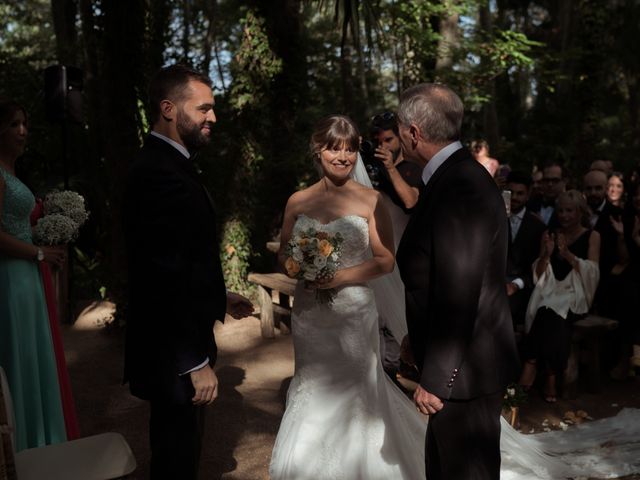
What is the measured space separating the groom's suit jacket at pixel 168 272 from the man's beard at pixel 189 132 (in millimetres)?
91

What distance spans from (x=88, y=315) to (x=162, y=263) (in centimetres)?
767

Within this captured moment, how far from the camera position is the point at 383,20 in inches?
518

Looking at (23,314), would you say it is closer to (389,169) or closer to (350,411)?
(350,411)

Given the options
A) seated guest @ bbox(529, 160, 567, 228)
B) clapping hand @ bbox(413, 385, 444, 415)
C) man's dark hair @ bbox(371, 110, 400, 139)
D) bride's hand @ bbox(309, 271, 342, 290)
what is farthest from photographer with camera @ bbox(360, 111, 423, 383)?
seated guest @ bbox(529, 160, 567, 228)

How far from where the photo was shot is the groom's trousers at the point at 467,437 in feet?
9.43

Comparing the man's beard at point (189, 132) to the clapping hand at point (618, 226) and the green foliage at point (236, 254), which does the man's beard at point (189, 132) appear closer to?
the clapping hand at point (618, 226)

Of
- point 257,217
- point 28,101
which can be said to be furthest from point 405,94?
point 28,101

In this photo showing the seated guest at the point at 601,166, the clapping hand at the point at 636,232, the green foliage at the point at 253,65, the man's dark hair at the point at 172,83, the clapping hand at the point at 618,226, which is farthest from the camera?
the green foliage at the point at 253,65

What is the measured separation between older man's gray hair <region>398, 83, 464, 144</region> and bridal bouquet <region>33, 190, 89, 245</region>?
2.69 meters

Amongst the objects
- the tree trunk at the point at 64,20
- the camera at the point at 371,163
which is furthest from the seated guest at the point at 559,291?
the tree trunk at the point at 64,20

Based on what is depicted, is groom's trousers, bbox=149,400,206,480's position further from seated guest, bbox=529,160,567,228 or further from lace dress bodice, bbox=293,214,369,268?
seated guest, bbox=529,160,567,228

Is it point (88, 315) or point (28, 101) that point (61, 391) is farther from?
point (28, 101)

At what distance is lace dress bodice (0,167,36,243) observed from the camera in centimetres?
428

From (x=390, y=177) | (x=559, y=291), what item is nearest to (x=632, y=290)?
(x=559, y=291)
